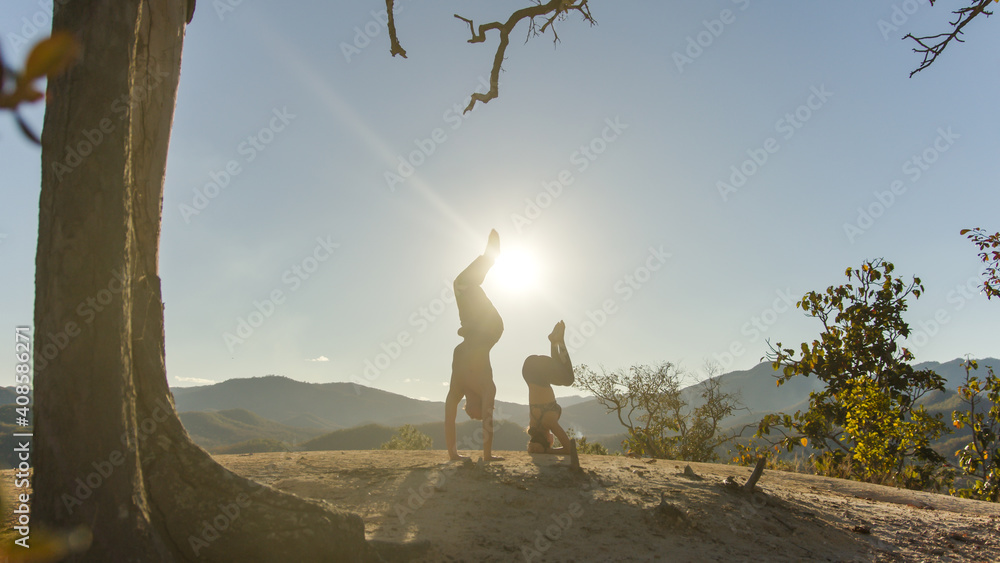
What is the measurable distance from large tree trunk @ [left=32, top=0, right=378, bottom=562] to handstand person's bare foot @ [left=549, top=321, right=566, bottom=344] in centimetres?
517

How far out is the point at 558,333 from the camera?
8.10 m

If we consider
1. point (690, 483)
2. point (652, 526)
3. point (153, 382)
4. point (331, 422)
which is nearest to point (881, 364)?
point (690, 483)

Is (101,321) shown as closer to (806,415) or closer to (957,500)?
(957,500)

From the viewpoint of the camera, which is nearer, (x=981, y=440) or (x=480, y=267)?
(x=480, y=267)

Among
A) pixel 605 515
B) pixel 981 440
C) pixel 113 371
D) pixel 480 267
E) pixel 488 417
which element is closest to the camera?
pixel 113 371

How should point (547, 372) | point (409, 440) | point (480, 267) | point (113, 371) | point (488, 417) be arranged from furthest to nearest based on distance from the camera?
point (409, 440) < point (547, 372) < point (480, 267) < point (488, 417) < point (113, 371)

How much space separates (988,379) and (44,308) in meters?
12.6

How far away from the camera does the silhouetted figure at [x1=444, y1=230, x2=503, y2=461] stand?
639 cm

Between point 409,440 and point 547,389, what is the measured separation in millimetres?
12099

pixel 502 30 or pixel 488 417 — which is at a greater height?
pixel 502 30

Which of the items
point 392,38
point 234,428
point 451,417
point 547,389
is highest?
point 392,38

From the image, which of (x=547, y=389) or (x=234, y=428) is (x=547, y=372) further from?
(x=234, y=428)

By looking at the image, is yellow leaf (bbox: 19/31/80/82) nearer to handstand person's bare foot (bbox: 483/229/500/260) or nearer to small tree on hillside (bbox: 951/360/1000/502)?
handstand person's bare foot (bbox: 483/229/500/260)

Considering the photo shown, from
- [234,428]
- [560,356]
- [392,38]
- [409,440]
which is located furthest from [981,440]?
[234,428]
